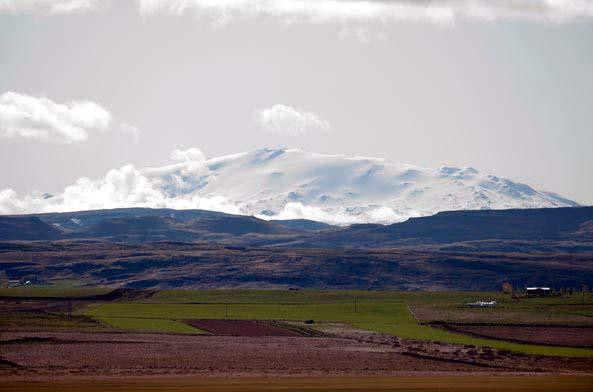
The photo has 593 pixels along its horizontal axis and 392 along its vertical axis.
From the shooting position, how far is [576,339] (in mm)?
106375

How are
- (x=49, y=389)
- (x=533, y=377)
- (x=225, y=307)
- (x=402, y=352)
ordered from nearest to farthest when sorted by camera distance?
(x=49, y=389), (x=533, y=377), (x=402, y=352), (x=225, y=307)

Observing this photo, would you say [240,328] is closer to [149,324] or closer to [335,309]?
[149,324]

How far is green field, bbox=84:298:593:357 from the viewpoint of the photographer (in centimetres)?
11188

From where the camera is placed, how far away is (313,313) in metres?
138

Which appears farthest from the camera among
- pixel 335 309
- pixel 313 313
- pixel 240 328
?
pixel 335 309

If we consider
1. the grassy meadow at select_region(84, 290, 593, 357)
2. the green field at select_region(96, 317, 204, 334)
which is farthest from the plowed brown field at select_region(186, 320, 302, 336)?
the grassy meadow at select_region(84, 290, 593, 357)

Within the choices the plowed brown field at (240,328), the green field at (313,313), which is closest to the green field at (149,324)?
the green field at (313,313)

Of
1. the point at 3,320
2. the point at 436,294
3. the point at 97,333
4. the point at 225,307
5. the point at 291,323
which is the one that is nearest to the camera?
the point at 97,333

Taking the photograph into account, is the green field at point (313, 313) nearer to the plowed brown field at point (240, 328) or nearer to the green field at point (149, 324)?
the green field at point (149, 324)

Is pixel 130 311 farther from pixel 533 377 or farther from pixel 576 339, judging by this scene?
pixel 533 377

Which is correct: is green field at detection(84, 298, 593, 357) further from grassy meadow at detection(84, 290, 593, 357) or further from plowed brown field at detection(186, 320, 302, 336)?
plowed brown field at detection(186, 320, 302, 336)

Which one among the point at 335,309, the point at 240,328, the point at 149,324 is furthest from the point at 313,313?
the point at 149,324

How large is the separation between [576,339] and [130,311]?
185 feet

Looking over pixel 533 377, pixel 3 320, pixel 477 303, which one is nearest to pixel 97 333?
pixel 3 320
